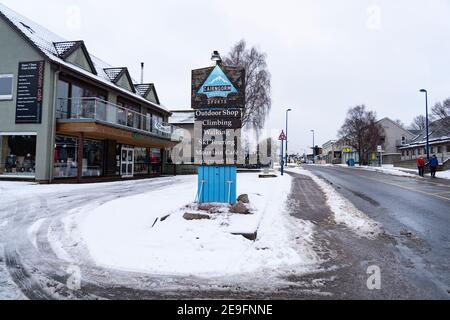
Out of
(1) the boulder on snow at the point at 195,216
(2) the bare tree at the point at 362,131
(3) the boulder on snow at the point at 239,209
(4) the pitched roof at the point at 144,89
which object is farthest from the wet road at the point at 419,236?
(2) the bare tree at the point at 362,131

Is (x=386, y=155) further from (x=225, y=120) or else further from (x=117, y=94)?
(x=225, y=120)

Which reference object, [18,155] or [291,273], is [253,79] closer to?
[18,155]

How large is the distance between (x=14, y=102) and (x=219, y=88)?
13986 mm

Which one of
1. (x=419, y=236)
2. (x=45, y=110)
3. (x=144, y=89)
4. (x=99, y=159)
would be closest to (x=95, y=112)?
(x=45, y=110)

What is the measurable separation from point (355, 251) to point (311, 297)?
6.68 feet

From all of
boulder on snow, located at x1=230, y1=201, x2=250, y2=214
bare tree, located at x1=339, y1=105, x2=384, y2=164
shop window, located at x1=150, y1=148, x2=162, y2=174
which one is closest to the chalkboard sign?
shop window, located at x1=150, y1=148, x2=162, y2=174

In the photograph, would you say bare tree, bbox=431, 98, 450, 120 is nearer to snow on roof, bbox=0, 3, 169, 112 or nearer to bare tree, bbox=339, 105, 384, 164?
bare tree, bbox=339, 105, 384, 164

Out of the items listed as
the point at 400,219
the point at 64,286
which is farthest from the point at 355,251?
the point at 64,286

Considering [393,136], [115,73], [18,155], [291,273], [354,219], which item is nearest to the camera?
[291,273]

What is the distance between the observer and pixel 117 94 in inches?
833

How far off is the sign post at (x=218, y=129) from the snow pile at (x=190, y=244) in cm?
108

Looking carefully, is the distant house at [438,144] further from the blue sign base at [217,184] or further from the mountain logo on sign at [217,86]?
the blue sign base at [217,184]

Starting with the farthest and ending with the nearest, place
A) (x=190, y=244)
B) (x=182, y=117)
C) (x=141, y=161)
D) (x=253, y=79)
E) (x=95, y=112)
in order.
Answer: (x=182, y=117)
(x=253, y=79)
(x=141, y=161)
(x=95, y=112)
(x=190, y=244)

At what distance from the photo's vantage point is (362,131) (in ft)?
183
